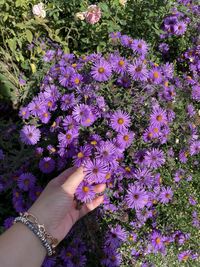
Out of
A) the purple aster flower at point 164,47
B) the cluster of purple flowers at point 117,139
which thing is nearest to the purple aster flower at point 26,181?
the cluster of purple flowers at point 117,139

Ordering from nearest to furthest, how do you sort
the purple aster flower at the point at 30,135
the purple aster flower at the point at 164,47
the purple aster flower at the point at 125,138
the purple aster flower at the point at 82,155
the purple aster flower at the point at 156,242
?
the purple aster flower at the point at 82,155 < the purple aster flower at the point at 125,138 < the purple aster flower at the point at 30,135 < the purple aster flower at the point at 156,242 < the purple aster flower at the point at 164,47

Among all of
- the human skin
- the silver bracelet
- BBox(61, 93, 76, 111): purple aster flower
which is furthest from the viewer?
BBox(61, 93, 76, 111): purple aster flower

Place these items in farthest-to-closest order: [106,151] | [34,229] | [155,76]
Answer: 1. [155,76]
2. [106,151]
3. [34,229]

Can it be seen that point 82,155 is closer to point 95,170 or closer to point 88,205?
point 95,170

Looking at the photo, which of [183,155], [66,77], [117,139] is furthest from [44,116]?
[183,155]

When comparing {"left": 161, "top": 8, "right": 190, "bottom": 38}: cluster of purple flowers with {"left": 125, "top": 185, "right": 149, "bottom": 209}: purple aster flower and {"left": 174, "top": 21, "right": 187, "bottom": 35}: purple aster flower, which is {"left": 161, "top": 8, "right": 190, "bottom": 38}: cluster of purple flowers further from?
{"left": 125, "top": 185, "right": 149, "bottom": 209}: purple aster flower

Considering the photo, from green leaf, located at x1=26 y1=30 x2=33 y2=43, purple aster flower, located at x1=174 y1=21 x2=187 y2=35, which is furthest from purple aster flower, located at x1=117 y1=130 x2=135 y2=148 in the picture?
purple aster flower, located at x1=174 y1=21 x2=187 y2=35

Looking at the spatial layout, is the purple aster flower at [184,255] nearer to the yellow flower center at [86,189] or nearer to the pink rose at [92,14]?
the yellow flower center at [86,189]

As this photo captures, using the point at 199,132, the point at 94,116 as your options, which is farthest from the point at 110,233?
the point at 199,132
